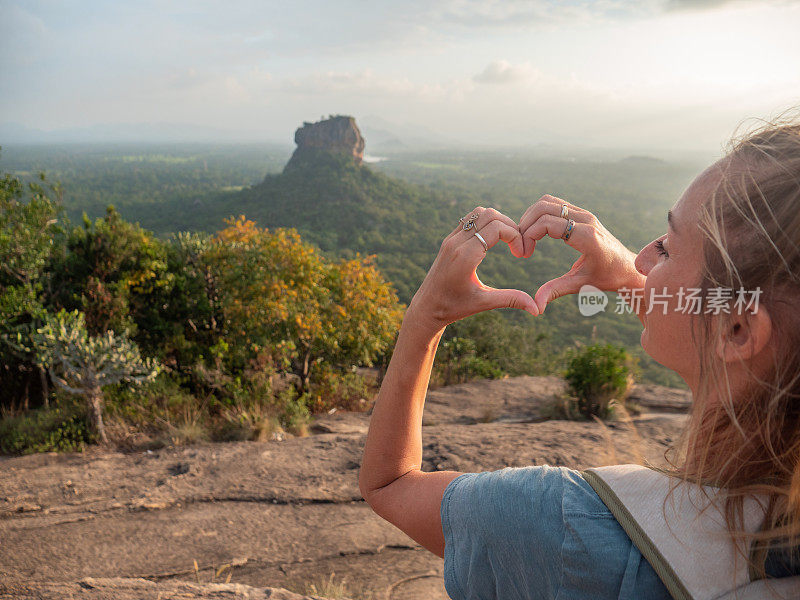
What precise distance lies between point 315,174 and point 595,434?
5283 cm

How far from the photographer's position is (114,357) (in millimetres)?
5473

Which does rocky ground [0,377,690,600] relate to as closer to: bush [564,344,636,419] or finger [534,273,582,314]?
bush [564,344,636,419]

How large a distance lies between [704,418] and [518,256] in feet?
1.30

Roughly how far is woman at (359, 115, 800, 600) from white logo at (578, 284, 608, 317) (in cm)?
16

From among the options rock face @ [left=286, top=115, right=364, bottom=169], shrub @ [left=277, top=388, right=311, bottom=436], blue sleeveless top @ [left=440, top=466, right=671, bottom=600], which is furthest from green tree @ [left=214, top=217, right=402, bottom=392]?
rock face @ [left=286, top=115, right=364, bottom=169]

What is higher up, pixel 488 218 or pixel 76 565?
pixel 488 218

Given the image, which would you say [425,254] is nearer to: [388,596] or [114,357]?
[114,357]

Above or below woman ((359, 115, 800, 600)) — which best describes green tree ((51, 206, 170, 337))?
below

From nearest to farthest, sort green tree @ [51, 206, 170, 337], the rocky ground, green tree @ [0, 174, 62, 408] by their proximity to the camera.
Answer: the rocky ground
green tree @ [0, 174, 62, 408]
green tree @ [51, 206, 170, 337]

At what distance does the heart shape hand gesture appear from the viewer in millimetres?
850

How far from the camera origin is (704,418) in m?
0.67

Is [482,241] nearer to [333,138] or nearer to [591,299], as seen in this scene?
[591,299]

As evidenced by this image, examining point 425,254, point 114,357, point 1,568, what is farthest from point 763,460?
point 425,254

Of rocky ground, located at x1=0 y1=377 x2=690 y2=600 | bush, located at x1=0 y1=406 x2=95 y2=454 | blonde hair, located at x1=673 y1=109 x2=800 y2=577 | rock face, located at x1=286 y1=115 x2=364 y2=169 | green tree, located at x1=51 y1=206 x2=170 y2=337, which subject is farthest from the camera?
rock face, located at x1=286 y1=115 x2=364 y2=169
